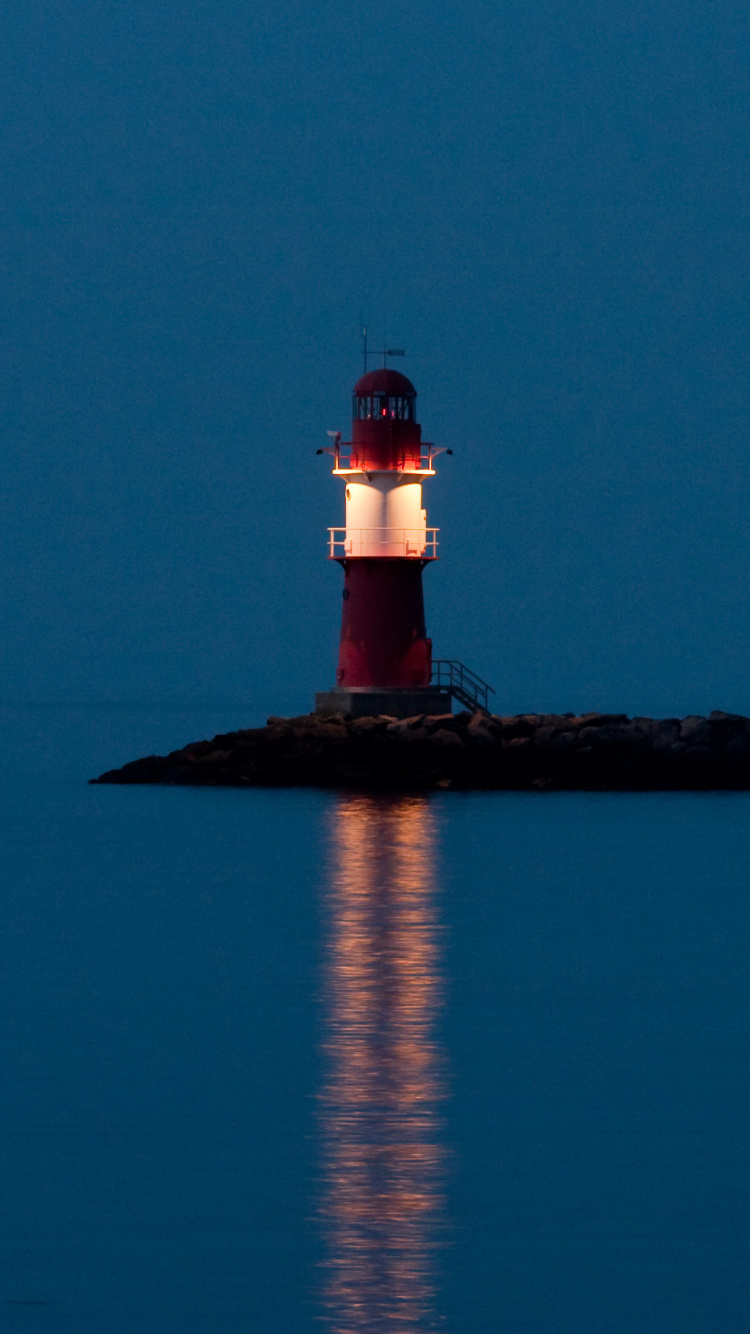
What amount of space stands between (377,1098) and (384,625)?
21.6 meters

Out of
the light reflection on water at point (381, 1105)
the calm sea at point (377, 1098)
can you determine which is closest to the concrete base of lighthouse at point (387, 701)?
the calm sea at point (377, 1098)

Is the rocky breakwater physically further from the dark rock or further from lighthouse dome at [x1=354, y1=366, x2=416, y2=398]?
lighthouse dome at [x1=354, y1=366, x2=416, y2=398]

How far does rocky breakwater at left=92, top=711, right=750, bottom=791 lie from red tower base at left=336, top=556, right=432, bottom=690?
2.59 ft

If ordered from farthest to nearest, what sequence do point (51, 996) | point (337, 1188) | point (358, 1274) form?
1. point (51, 996)
2. point (337, 1188)
3. point (358, 1274)

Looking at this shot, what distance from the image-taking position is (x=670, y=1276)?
8.63 meters

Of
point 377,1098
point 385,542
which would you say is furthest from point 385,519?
point 377,1098

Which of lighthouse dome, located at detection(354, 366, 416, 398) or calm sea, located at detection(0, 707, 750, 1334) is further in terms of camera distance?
lighthouse dome, located at detection(354, 366, 416, 398)

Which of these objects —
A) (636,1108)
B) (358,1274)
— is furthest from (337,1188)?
(636,1108)

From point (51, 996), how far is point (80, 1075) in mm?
3307

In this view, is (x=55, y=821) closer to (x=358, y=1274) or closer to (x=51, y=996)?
(x=51, y=996)

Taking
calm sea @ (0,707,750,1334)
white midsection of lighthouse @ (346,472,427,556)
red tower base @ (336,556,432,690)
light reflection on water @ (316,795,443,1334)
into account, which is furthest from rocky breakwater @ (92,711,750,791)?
light reflection on water @ (316,795,443,1334)

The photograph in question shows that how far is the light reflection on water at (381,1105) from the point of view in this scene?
847cm

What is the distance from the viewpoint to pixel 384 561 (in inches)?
1314

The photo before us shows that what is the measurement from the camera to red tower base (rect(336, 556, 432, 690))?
33438mm
